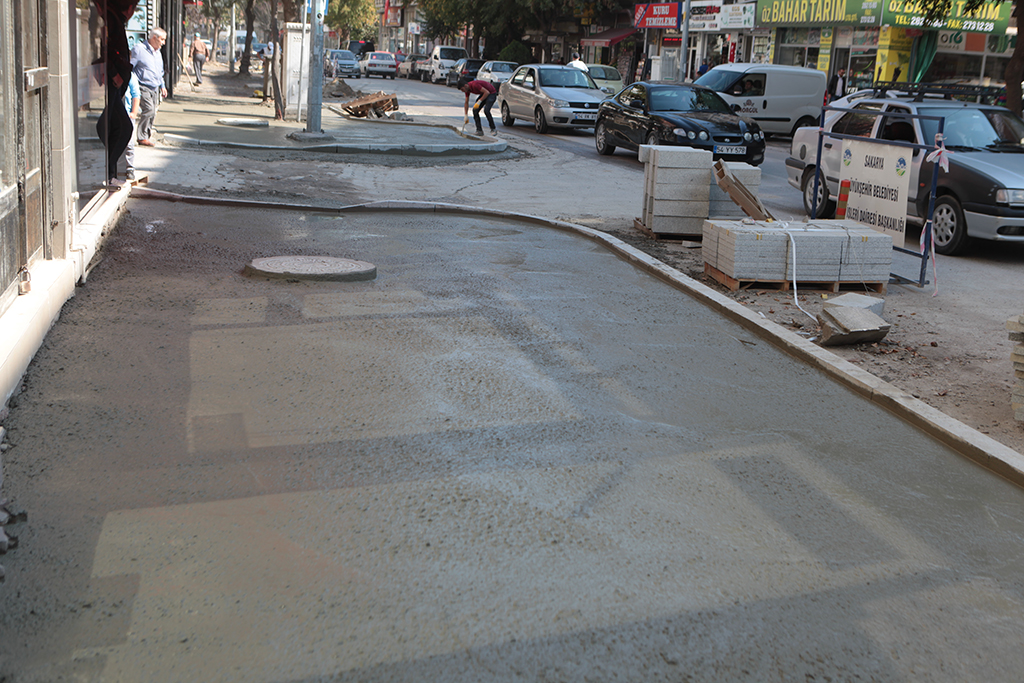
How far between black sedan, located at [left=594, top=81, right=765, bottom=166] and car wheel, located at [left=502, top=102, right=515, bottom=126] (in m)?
6.81

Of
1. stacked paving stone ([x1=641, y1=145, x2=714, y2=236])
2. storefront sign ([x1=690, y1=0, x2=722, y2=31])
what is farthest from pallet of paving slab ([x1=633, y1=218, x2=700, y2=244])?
storefront sign ([x1=690, y1=0, x2=722, y2=31])

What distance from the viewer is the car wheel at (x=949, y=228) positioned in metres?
10.8

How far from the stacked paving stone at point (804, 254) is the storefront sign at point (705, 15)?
121 ft

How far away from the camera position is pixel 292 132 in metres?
20.1

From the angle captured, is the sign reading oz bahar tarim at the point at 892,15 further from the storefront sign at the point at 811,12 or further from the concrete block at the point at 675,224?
the concrete block at the point at 675,224

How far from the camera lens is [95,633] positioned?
305 cm

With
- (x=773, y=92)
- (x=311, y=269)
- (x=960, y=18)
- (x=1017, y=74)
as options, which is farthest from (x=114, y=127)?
(x=960, y=18)

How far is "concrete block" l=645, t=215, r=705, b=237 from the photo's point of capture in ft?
35.9

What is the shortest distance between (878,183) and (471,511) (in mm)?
6744

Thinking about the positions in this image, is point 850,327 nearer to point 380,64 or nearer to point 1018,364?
point 1018,364

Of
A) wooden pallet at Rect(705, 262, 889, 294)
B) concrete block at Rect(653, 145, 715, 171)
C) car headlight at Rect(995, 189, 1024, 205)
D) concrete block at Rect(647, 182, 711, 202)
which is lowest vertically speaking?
wooden pallet at Rect(705, 262, 889, 294)

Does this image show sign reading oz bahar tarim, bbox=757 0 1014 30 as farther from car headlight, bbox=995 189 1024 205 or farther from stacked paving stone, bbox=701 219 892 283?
stacked paving stone, bbox=701 219 892 283

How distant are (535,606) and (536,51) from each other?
64363 millimetres

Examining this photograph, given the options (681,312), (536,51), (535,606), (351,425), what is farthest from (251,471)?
(536,51)
